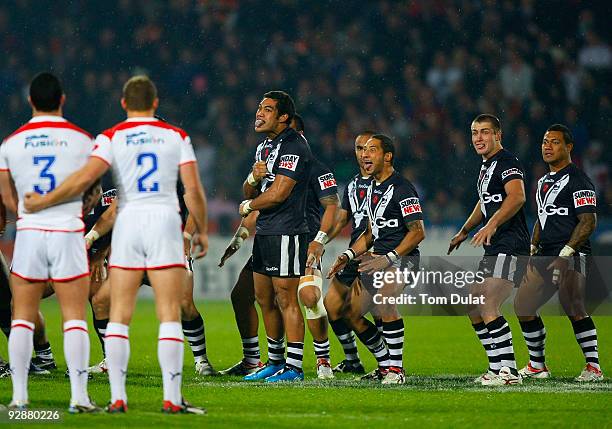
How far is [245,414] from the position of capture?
6820 millimetres

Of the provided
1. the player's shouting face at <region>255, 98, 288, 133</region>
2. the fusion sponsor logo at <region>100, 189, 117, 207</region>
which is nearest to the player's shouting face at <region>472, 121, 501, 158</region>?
the player's shouting face at <region>255, 98, 288, 133</region>

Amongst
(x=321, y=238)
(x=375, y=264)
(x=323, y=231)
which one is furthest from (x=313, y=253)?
(x=375, y=264)

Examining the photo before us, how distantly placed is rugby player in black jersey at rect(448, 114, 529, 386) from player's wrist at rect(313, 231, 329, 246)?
1.14 m

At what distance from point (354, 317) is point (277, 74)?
40.8 feet

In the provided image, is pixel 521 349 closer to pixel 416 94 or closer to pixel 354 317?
pixel 354 317

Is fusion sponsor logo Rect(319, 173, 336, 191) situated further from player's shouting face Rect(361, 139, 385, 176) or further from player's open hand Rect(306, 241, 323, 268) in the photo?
player's open hand Rect(306, 241, 323, 268)

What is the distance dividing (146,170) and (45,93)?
2.73 feet

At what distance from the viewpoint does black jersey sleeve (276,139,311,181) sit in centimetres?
900

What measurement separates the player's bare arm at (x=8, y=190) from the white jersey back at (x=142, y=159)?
69 cm

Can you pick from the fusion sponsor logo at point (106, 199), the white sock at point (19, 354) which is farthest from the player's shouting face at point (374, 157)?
the white sock at point (19, 354)

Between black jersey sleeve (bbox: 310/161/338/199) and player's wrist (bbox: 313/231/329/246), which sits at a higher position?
black jersey sleeve (bbox: 310/161/338/199)

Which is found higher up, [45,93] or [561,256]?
[45,93]

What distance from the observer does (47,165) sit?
6578 mm

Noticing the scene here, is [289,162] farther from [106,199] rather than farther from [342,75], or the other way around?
[342,75]
